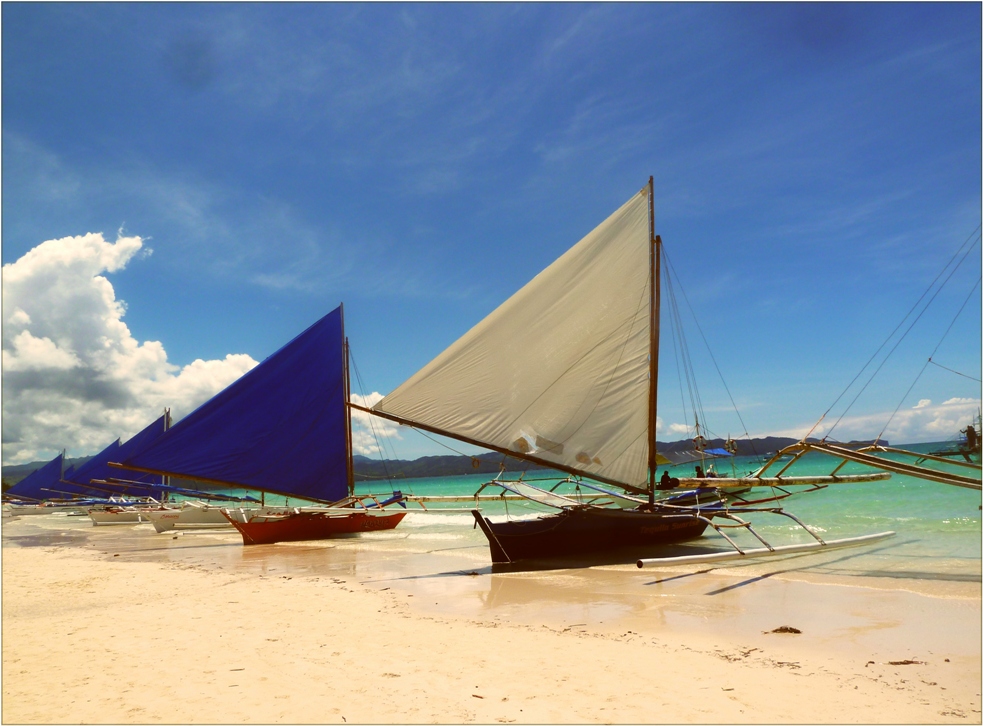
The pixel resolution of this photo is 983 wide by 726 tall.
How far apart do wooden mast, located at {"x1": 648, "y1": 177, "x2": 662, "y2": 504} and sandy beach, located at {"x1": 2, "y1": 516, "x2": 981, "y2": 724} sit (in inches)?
102

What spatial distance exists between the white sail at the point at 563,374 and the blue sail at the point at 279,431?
8157 millimetres

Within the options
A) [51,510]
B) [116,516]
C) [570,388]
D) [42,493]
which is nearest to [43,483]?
[42,493]

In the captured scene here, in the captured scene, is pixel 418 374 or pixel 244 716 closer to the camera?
pixel 244 716

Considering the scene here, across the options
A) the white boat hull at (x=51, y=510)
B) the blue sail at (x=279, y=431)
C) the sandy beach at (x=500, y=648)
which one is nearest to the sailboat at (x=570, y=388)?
the sandy beach at (x=500, y=648)

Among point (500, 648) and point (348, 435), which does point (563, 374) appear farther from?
point (348, 435)

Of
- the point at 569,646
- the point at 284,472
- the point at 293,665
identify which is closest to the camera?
the point at 293,665

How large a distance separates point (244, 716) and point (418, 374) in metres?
8.80

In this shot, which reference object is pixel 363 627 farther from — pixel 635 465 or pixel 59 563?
pixel 59 563

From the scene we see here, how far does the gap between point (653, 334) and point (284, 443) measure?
1280cm

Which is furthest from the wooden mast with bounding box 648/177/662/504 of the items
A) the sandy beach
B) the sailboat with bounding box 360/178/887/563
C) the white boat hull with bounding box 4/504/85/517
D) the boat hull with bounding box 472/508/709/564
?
the white boat hull with bounding box 4/504/85/517

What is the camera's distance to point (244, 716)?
4.56 metres

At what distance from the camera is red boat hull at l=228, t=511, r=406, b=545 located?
798 inches

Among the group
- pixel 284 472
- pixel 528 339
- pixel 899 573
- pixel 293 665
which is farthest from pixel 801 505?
pixel 293 665

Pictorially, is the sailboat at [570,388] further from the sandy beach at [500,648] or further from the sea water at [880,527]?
the sea water at [880,527]
